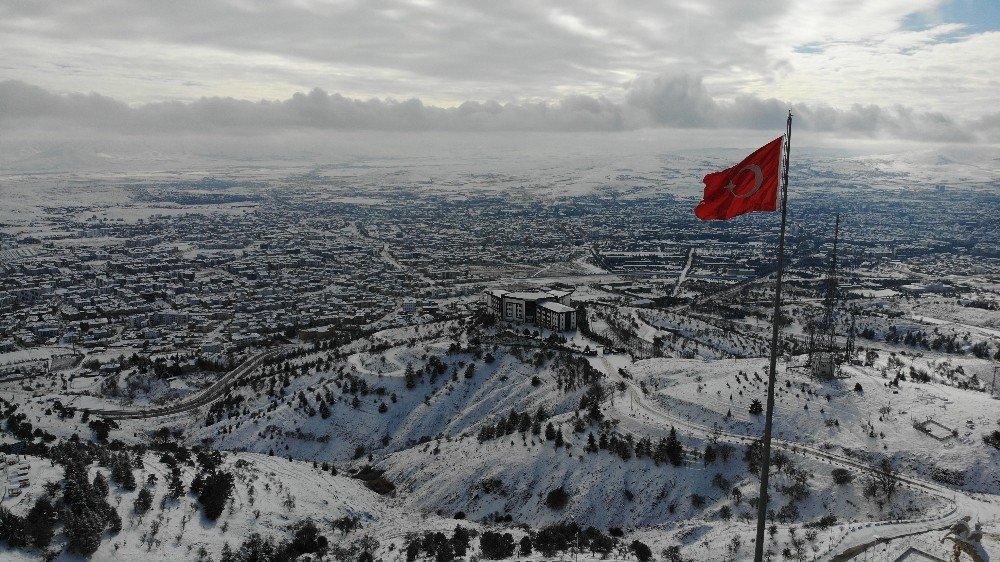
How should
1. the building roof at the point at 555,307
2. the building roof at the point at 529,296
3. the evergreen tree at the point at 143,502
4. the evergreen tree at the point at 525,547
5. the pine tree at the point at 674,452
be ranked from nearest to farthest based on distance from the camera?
the evergreen tree at the point at 525,547 → the evergreen tree at the point at 143,502 → the pine tree at the point at 674,452 → the building roof at the point at 555,307 → the building roof at the point at 529,296

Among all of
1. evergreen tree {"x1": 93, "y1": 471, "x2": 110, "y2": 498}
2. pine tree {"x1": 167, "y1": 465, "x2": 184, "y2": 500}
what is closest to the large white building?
pine tree {"x1": 167, "y1": 465, "x2": 184, "y2": 500}

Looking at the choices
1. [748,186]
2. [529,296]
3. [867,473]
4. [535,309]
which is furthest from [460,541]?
[529,296]

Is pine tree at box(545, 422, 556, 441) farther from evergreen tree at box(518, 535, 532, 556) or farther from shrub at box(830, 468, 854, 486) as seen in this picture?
shrub at box(830, 468, 854, 486)

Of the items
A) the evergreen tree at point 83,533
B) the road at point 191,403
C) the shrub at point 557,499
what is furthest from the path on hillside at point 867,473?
the road at point 191,403

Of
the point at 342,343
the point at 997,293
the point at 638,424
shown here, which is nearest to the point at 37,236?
the point at 342,343

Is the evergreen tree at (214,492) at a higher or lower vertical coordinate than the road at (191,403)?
higher

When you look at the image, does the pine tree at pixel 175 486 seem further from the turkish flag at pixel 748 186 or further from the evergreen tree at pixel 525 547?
the turkish flag at pixel 748 186
